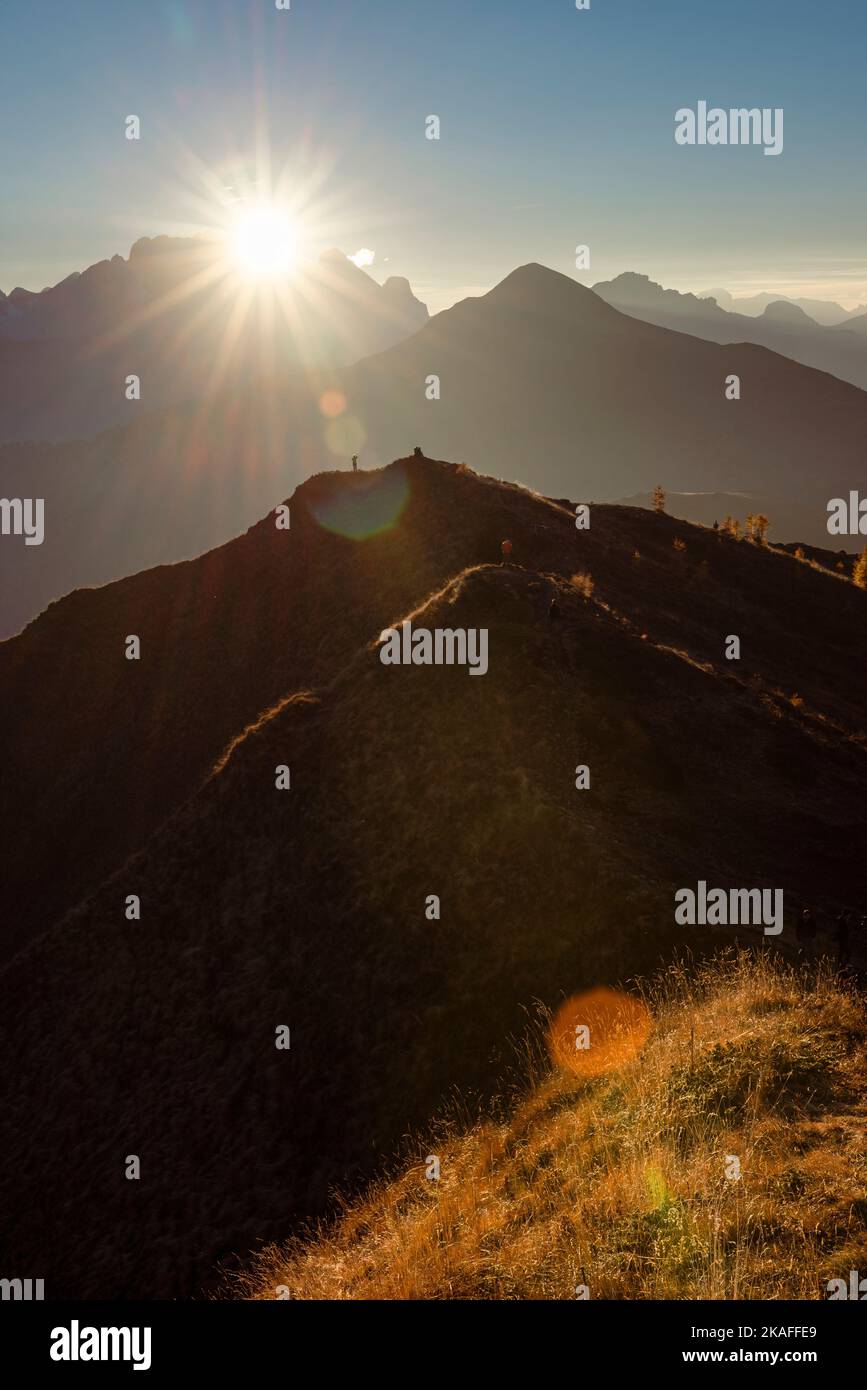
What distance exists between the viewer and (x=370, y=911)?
25734 mm

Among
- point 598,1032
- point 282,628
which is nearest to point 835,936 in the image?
point 598,1032

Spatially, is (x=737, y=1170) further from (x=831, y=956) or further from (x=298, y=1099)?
(x=298, y=1099)

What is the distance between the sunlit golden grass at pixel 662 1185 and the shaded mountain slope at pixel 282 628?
3406 centimetres

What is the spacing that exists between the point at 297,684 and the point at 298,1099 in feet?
117

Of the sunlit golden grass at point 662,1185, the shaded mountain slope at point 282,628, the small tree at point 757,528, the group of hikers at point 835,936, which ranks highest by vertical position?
the small tree at point 757,528

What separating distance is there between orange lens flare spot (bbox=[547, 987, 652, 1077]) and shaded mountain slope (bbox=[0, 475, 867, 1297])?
107 centimetres

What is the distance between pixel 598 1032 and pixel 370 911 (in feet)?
34.8

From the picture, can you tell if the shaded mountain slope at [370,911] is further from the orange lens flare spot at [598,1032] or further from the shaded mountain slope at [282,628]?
the shaded mountain slope at [282,628]

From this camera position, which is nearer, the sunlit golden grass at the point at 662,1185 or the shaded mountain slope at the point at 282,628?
the sunlit golden grass at the point at 662,1185

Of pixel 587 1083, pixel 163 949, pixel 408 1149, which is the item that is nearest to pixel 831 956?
pixel 587 1083

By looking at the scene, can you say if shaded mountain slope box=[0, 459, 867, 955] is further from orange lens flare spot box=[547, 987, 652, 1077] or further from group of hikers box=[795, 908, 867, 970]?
orange lens flare spot box=[547, 987, 652, 1077]

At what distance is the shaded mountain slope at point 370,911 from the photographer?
2125 centimetres

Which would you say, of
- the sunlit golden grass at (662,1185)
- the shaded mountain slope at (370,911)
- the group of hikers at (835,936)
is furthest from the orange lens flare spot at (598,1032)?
the group of hikers at (835,936)

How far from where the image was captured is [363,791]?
2919 cm
